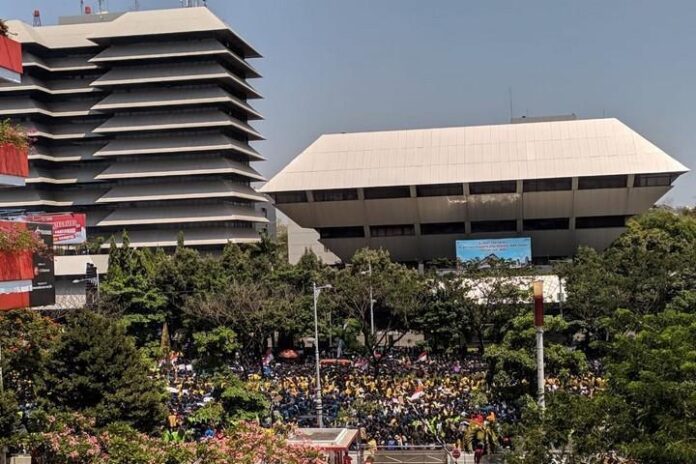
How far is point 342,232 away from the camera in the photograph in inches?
2514

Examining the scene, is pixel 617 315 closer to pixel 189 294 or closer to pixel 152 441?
pixel 152 441

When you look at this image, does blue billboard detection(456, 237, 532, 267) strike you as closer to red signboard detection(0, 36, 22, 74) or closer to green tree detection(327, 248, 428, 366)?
green tree detection(327, 248, 428, 366)

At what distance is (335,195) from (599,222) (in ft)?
72.2

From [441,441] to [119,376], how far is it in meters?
10.5

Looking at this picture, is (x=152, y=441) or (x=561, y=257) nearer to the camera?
(x=152, y=441)

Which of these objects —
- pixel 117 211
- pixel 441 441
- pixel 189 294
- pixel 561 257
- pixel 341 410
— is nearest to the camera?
pixel 441 441

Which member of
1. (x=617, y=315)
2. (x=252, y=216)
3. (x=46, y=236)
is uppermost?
(x=252, y=216)

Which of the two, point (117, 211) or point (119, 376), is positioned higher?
point (117, 211)

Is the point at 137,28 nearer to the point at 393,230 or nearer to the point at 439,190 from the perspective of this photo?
the point at 393,230

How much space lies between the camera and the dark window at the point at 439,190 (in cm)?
5997

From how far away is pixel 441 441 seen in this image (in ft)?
78.9

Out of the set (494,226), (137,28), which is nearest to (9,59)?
(494,226)

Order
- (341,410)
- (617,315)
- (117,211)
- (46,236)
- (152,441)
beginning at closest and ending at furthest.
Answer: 1. (152,441)
2. (617,315)
3. (341,410)
4. (46,236)
5. (117,211)

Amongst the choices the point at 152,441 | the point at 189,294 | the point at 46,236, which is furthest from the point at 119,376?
the point at 189,294
